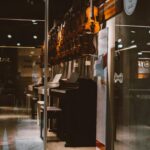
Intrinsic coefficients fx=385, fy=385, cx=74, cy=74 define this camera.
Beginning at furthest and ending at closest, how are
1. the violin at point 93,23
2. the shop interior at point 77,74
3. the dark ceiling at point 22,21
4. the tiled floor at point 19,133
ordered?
the dark ceiling at point 22,21
the tiled floor at point 19,133
the violin at point 93,23
the shop interior at point 77,74

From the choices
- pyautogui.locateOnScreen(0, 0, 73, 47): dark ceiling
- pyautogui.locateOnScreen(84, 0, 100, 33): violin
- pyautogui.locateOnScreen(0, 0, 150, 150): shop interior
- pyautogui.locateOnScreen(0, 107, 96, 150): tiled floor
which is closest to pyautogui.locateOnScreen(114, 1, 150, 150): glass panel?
pyautogui.locateOnScreen(0, 0, 150, 150): shop interior

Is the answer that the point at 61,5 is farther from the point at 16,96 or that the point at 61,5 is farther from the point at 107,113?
the point at 107,113

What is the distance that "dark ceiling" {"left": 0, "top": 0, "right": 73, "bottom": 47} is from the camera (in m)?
8.00

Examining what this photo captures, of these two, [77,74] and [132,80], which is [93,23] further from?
[132,80]

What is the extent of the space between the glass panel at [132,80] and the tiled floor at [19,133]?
60.8 inches

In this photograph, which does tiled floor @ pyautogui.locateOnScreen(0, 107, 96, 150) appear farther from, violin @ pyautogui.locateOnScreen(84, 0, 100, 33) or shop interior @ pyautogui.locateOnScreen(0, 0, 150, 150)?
violin @ pyautogui.locateOnScreen(84, 0, 100, 33)

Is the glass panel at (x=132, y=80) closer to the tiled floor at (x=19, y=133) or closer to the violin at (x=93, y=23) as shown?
the violin at (x=93, y=23)

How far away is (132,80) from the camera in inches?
186

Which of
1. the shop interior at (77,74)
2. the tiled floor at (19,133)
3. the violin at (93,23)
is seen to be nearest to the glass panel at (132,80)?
the shop interior at (77,74)

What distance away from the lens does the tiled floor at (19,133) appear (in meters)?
6.52

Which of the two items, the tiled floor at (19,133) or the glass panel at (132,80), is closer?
the glass panel at (132,80)

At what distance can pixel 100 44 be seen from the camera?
5.30 meters

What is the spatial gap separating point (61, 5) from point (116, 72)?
3.85 m

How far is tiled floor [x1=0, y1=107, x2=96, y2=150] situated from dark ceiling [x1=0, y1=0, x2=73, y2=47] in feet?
6.01
